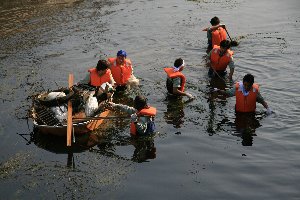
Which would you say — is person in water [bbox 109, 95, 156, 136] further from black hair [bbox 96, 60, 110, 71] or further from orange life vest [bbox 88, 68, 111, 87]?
orange life vest [bbox 88, 68, 111, 87]

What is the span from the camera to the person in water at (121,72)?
14720 mm

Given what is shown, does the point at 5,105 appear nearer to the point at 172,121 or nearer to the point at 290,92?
the point at 172,121

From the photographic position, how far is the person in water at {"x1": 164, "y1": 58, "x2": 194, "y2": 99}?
1360cm

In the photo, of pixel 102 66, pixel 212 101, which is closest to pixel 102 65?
pixel 102 66

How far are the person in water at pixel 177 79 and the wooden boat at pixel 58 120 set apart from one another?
274 centimetres

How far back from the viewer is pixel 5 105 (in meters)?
14.5

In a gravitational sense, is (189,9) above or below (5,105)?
above

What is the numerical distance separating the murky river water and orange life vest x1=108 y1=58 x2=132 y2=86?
1071 mm

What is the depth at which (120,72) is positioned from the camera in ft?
48.5

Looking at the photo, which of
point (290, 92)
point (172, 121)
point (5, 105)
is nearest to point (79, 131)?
point (172, 121)

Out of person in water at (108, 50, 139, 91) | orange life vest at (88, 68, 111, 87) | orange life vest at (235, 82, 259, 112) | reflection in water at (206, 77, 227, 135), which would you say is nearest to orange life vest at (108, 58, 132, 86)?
person in water at (108, 50, 139, 91)

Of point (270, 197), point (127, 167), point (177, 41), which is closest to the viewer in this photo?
point (270, 197)

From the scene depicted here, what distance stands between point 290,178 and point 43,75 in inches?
437

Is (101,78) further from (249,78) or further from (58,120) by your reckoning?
(249,78)
